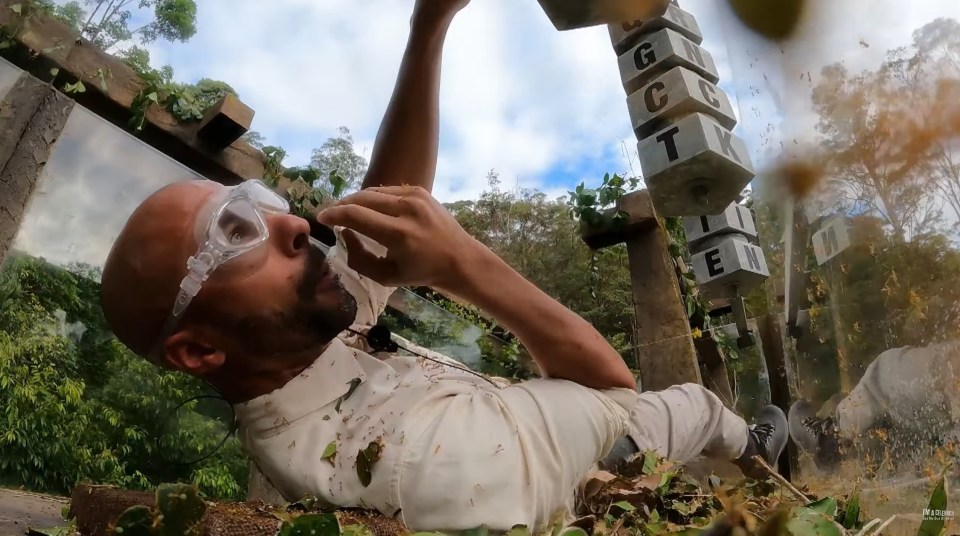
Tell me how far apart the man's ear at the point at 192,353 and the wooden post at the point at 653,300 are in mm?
1477

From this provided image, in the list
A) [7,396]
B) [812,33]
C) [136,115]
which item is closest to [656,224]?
[812,33]

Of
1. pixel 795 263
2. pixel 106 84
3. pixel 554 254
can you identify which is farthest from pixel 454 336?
pixel 554 254

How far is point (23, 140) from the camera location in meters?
1.63

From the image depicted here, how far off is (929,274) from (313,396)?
0.67 metres

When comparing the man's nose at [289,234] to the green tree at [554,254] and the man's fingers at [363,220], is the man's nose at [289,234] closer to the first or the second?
the man's fingers at [363,220]

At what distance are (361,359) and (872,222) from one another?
2.07 ft

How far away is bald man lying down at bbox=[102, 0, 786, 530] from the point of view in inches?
26.3

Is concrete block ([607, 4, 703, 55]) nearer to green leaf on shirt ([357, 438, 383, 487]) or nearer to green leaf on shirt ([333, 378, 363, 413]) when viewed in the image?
green leaf on shirt ([333, 378, 363, 413])

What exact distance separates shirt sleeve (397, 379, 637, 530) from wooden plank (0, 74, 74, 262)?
53.8 inches

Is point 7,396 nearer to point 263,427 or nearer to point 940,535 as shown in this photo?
point 263,427

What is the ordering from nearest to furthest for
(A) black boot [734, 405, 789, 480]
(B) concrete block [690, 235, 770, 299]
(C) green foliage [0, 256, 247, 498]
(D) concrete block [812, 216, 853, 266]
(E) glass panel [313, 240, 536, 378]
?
1. (D) concrete block [812, 216, 853, 266]
2. (A) black boot [734, 405, 789, 480]
3. (B) concrete block [690, 235, 770, 299]
4. (E) glass panel [313, 240, 536, 378]
5. (C) green foliage [0, 256, 247, 498]

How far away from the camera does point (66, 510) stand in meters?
1.17

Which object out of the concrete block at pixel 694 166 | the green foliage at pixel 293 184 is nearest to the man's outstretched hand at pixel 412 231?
the concrete block at pixel 694 166

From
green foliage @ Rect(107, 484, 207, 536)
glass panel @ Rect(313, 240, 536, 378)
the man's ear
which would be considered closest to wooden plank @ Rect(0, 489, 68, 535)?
the man's ear
